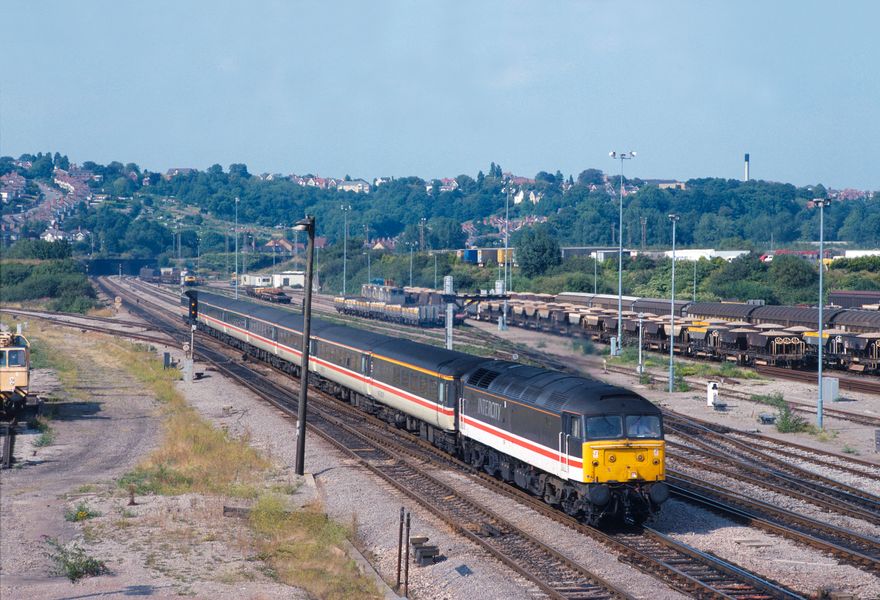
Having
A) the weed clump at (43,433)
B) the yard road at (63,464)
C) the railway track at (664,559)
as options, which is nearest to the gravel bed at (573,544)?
the railway track at (664,559)

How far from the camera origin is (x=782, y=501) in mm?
A: 24188

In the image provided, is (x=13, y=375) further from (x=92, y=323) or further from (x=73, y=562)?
(x=92, y=323)

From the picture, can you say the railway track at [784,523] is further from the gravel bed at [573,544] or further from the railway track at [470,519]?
the railway track at [470,519]

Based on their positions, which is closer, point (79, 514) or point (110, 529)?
point (110, 529)

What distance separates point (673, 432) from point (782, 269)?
234 ft

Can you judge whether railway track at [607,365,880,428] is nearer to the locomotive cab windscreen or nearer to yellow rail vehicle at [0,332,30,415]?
the locomotive cab windscreen

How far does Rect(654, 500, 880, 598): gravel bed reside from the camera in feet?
57.3

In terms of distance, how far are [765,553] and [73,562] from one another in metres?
13.5

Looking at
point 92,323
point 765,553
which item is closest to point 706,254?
point 92,323

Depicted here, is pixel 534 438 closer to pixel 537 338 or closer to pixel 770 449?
pixel 770 449

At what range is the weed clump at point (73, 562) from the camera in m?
17.5

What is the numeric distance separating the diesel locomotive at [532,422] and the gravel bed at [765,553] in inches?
44.6

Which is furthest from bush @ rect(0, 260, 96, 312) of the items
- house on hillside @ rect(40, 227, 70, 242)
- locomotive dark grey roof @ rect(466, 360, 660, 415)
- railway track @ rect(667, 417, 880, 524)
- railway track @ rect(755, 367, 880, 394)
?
railway track @ rect(755, 367, 880, 394)

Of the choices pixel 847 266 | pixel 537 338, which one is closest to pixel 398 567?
pixel 537 338
